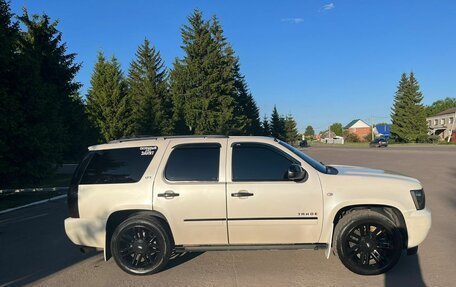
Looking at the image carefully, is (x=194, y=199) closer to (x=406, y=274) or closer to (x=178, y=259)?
(x=178, y=259)

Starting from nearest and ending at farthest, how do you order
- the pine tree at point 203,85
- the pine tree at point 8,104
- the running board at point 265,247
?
1. the running board at point 265,247
2. the pine tree at point 8,104
3. the pine tree at point 203,85

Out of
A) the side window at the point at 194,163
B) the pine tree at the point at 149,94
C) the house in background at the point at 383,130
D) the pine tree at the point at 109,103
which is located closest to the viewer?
the side window at the point at 194,163

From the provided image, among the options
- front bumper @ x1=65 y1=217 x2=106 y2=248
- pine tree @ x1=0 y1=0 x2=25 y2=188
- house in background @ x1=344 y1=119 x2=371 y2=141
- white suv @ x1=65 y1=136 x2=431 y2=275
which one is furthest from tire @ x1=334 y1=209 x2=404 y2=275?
house in background @ x1=344 y1=119 x2=371 y2=141

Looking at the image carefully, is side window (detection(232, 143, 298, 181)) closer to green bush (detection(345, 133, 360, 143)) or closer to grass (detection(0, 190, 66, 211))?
grass (detection(0, 190, 66, 211))

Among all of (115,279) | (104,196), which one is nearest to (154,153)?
(104,196)

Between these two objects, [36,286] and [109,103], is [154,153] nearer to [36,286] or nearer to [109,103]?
A: [36,286]

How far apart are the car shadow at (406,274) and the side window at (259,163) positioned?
5.84ft

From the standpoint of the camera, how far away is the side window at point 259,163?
5334mm

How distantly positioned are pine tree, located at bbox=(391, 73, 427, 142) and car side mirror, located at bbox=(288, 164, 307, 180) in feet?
261

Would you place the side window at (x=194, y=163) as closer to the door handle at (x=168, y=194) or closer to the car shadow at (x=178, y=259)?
the door handle at (x=168, y=194)

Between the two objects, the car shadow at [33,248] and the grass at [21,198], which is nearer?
the car shadow at [33,248]

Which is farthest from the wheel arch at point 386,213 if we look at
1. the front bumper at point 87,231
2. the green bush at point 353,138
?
the green bush at point 353,138

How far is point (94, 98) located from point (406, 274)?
3606 cm

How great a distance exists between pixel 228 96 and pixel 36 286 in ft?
151
